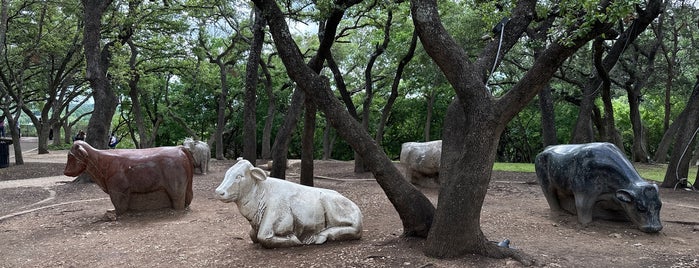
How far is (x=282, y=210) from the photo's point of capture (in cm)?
652

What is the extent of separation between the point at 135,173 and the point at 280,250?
4.21 meters

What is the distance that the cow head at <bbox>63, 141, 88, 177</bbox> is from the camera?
9.09 metres

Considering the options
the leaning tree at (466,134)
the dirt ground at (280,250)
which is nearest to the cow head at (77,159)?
the dirt ground at (280,250)

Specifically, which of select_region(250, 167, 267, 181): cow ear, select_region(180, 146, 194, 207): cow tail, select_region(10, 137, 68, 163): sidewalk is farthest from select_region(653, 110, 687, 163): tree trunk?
select_region(10, 137, 68, 163): sidewalk

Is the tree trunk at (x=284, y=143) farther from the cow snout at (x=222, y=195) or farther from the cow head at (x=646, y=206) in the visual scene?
the cow head at (x=646, y=206)

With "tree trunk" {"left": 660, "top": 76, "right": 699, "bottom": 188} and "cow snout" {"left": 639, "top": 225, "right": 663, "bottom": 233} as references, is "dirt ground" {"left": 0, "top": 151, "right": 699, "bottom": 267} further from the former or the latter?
"tree trunk" {"left": 660, "top": 76, "right": 699, "bottom": 188}

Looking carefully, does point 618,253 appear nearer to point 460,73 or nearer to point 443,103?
point 460,73

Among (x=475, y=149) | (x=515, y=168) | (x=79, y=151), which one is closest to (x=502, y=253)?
(x=475, y=149)

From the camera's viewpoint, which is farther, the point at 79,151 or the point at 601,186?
the point at 79,151

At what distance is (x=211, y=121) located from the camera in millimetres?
34375

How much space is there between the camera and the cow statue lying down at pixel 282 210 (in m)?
6.48

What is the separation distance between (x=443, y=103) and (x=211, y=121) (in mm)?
15718

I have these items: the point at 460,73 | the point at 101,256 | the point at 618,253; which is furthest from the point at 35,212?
the point at 618,253

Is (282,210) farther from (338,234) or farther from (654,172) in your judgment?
(654,172)
